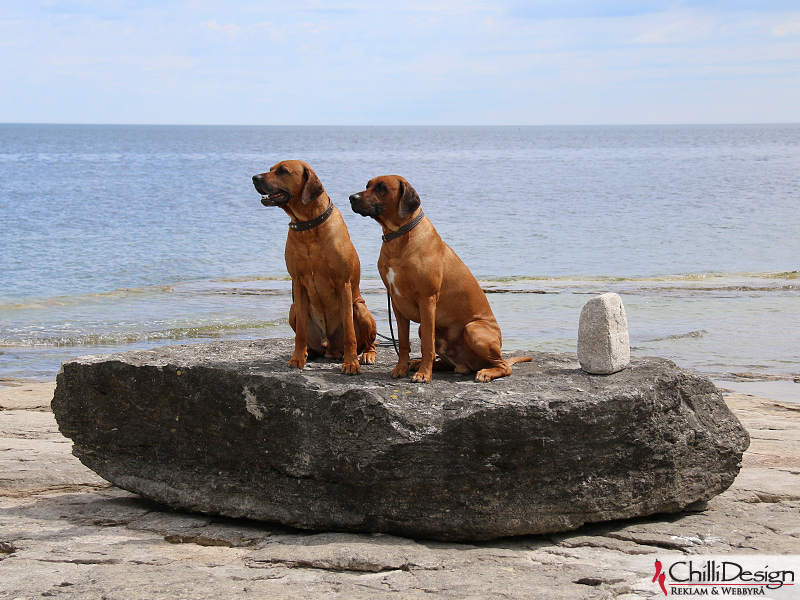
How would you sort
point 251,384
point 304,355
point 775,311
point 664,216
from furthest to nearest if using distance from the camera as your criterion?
1. point 664,216
2. point 775,311
3. point 304,355
4. point 251,384

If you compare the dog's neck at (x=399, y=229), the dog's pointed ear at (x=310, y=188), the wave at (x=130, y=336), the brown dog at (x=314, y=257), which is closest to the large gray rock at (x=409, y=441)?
the brown dog at (x=314, y=257)

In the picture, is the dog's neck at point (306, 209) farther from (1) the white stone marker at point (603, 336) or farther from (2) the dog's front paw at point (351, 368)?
(1) the white stone marker at point (603, 336)

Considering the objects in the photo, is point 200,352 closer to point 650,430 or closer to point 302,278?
point 302,278

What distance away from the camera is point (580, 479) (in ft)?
17.2

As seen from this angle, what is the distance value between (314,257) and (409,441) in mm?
1506

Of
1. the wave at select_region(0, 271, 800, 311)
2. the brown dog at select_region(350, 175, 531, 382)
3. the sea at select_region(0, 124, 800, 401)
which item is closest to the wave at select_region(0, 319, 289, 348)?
the sea at select_region(0, 124, 800, 401)

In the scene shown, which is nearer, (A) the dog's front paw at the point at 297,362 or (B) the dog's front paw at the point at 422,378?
(B) the dog's front paw at the point at 422,378

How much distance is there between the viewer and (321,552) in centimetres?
500

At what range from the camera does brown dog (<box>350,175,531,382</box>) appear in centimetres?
520

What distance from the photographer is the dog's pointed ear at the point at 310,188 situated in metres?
5.42

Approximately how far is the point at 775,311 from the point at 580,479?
1222 centimetres

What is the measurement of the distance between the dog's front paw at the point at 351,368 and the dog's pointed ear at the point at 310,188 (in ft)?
3.99

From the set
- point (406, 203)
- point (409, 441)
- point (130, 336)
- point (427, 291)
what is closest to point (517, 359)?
point (427, 291)

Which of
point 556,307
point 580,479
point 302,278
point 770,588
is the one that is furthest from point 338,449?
point 556,307
